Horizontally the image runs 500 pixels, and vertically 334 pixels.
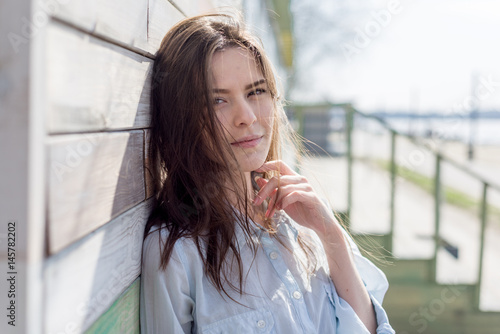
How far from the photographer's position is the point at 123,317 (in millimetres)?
1012

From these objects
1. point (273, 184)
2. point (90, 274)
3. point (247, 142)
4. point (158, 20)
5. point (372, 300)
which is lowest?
point (372, 300)

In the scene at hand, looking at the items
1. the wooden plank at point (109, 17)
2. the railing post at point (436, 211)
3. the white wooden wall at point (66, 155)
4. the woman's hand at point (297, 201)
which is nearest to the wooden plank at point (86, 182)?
the white wooden wall at point (66, 155)

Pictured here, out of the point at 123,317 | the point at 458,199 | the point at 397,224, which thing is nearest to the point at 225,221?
the point at 123,317

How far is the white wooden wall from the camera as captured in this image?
0.55 metres

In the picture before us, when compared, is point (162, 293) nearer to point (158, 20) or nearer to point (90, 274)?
point (90, 274)

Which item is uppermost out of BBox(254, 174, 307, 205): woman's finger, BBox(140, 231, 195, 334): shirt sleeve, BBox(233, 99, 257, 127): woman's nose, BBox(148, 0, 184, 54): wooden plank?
BBox(148, 0, 184, 54): wooden plank

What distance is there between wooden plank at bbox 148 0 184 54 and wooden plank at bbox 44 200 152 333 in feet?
1.46

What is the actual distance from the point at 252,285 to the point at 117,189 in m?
0.54

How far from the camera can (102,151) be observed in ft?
2.68

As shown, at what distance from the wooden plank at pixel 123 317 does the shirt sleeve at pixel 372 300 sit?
0.61m

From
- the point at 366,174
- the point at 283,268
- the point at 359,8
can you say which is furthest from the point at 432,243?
the point at 359,8

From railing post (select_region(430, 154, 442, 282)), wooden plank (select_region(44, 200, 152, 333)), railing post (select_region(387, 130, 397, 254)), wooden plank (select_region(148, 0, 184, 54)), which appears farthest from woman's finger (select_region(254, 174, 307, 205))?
railing post (select_region(387, 130, 397, 254))

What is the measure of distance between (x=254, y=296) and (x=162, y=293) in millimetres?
268

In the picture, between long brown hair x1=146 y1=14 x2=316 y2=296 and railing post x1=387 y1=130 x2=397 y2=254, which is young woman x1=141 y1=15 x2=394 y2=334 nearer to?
long brown hair x1=146 y1=14 x2=316 y2=296
